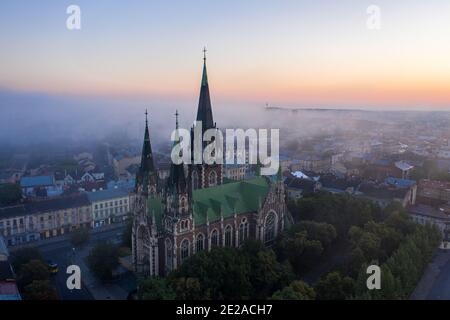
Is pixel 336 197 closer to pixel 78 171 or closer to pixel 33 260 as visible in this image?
pixel 33 260

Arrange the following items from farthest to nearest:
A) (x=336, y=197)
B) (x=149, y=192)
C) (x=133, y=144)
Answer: (x=133, y=144) → (x=336, y=197) → (x=149, y=192)

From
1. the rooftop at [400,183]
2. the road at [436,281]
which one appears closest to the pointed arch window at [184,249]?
the road at [436,281]

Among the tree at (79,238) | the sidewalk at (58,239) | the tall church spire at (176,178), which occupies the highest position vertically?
the tall church spire at (176,178)

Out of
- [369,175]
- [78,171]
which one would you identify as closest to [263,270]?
[369,175]

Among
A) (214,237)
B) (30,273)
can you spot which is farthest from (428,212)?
(30,273)

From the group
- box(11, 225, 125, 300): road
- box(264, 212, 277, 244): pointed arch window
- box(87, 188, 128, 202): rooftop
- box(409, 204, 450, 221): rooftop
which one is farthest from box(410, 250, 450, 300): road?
box(87, 188, 128, 202): rooftop

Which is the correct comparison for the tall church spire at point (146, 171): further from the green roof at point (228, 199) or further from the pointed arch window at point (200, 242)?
the pointed arch window at point (200, 242)
